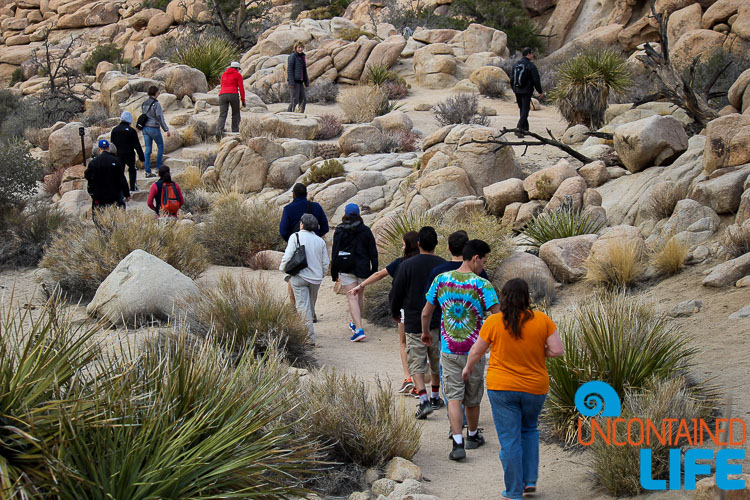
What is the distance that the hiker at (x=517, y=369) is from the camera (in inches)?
203

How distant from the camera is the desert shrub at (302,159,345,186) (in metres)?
17.6

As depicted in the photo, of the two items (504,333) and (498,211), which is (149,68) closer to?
(498,211)

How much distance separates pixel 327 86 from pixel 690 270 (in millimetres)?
18181

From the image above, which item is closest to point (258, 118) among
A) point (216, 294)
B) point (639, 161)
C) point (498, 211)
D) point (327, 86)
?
point (327, 86)

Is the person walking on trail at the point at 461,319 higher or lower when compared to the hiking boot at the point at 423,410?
higher

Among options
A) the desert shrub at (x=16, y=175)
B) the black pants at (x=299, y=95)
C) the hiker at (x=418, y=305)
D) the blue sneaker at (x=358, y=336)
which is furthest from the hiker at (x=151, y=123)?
the hiker at (x=418, y=305)

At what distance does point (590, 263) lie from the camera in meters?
10.8

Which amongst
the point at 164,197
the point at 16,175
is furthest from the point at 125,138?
the point at 164,197

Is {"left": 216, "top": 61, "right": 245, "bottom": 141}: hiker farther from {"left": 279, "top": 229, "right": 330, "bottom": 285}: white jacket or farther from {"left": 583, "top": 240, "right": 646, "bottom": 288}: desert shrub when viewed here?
{"left": 583, "top": 240, "right": 646, "bottom": 288}: desert shrub

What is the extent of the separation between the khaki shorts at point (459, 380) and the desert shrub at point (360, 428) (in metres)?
0.44

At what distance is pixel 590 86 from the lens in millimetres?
17828

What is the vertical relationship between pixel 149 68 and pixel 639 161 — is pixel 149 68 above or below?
above

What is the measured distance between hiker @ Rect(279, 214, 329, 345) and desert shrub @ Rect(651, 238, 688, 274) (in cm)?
462

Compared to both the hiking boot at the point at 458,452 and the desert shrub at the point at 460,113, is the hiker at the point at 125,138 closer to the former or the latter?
the desert shrub at the point at 460,113
